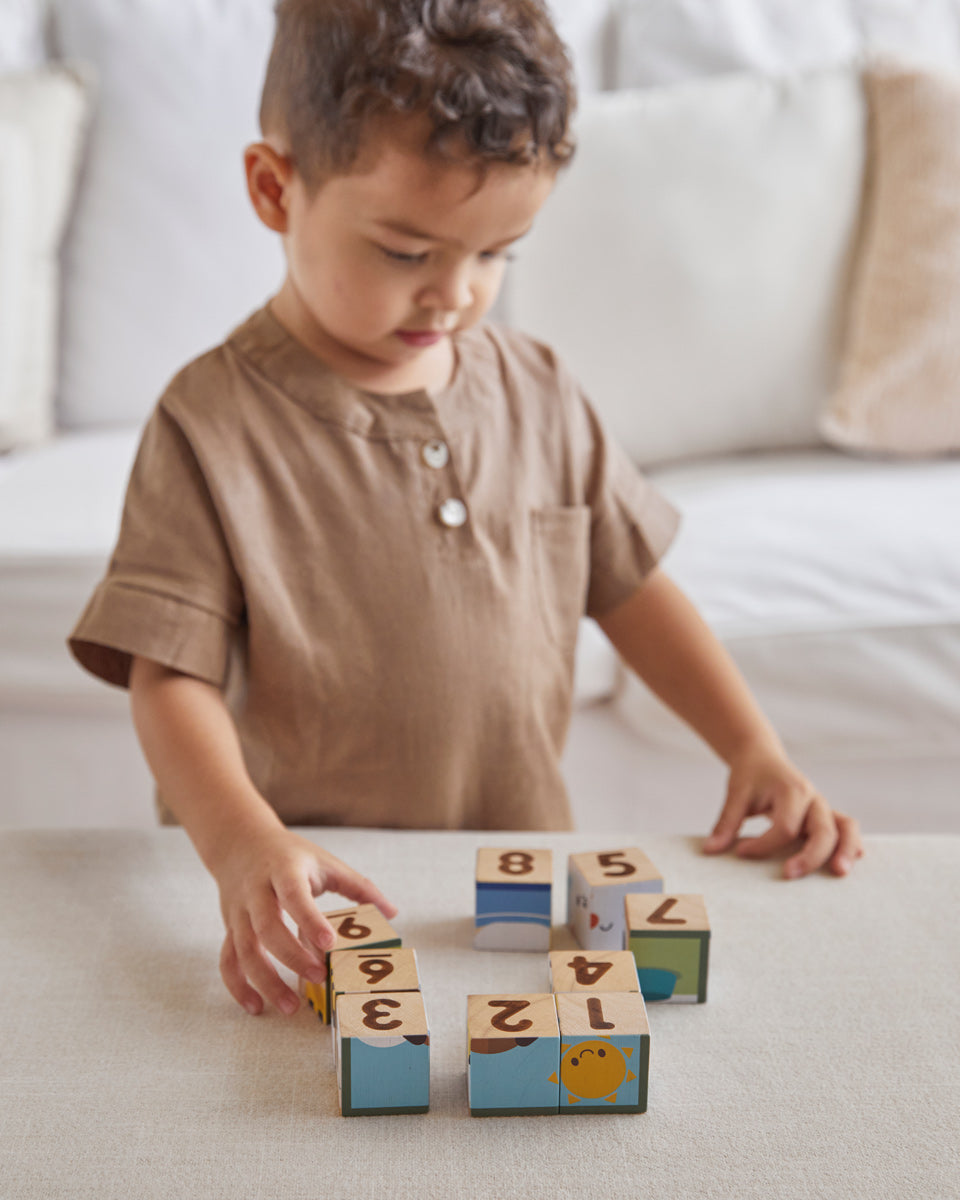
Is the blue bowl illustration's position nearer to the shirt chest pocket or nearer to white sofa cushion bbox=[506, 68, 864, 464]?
the shirt chest pocket

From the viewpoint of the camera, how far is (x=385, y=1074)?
1.59ft

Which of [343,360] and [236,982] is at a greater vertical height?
[343,360]

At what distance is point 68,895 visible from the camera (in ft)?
2.21

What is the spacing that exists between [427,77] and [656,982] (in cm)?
49

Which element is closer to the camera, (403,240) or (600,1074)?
(600,1074)

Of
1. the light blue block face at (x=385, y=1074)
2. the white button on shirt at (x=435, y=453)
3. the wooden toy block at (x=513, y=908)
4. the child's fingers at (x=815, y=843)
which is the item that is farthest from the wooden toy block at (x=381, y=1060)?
the white button on shirt at (x=435, y=453)

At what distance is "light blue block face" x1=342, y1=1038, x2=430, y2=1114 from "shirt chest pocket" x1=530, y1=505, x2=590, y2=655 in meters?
0.44

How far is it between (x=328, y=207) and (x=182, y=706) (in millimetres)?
309

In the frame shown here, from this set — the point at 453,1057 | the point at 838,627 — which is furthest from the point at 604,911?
the point at 838,627

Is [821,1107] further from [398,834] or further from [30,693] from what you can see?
[30,693]

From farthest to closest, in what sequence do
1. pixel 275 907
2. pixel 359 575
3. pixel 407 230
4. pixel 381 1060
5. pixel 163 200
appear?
pixel 163 200 < pixel 359 575 < pixel 407 230 < pixel 275 907 < pixel 381 1060

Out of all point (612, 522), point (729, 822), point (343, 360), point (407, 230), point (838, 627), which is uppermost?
point (407, 230)

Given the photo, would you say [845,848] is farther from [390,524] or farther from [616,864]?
[390,524]

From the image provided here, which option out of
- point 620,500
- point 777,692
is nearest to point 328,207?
point 620,500
